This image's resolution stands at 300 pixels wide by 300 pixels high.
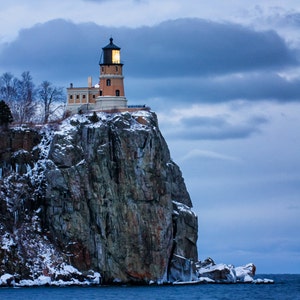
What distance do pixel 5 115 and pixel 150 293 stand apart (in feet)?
122

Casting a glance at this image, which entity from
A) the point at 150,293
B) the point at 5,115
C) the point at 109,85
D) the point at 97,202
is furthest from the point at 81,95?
the point at 150,293

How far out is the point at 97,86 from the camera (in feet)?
552

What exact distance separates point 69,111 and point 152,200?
21.0 metres

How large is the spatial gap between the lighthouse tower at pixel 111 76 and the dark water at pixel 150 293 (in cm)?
2962

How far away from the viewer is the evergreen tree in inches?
6176

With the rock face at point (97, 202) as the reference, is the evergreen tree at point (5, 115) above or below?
above

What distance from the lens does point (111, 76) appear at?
541ft

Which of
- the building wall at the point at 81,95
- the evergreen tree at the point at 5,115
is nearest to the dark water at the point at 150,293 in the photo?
the evergreen tree at the point at 5,115

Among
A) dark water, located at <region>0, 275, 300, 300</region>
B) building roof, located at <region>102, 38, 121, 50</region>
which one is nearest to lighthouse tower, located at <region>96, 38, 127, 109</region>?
building roof, located at <region>102, 38, 121, 50</region>

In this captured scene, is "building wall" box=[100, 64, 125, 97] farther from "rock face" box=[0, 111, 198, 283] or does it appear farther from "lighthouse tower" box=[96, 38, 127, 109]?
"rock face" box=[0, 111, 198, 283]

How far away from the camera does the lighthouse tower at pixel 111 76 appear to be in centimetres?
16400

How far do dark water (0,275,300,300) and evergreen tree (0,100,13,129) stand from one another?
92.1 ft

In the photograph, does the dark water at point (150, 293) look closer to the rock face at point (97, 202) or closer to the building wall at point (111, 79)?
the rock face at point (97, 202)

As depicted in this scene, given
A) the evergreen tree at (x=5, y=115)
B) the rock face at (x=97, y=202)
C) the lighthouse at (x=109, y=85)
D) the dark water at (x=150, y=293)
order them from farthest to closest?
the lighthouse at (x=109, y=85) → the evergreen tree at (x=5, y=115) → the rock face at (x=97, y=202) → the dark water at (x=150, y=293)
